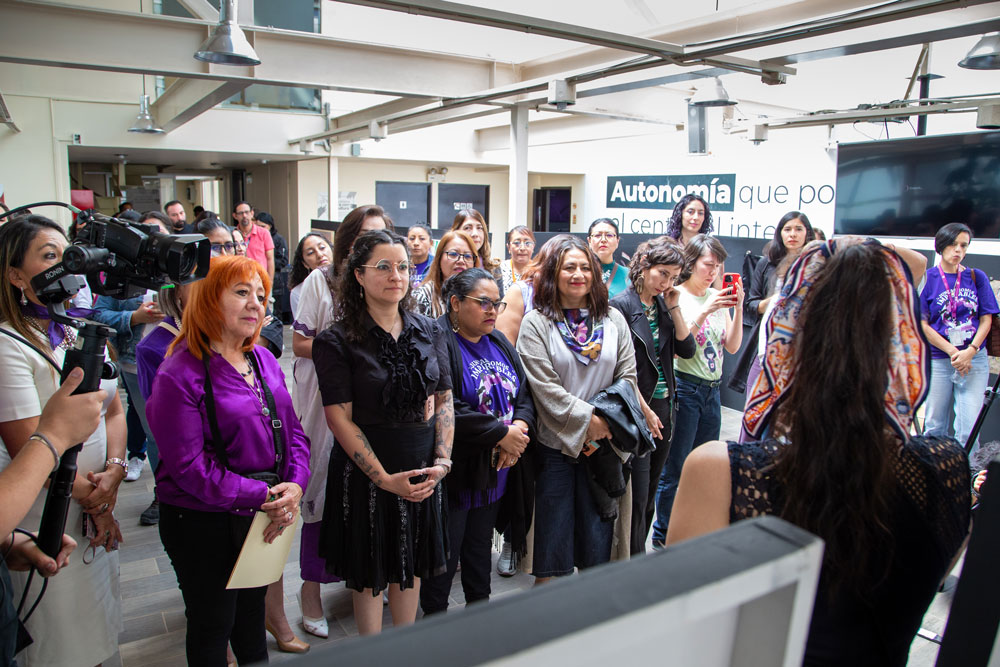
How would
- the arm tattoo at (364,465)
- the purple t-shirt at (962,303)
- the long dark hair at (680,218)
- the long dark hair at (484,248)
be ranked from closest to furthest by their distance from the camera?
the arm tattoo at (364,465)
the long dark hair at (484,248)
the purple t-shirt at (962,303)
the long dark hair at (680,218)

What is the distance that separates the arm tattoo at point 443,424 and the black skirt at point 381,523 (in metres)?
0.04

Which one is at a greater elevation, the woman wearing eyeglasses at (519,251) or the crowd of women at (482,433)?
the woman wearing eyeglasses at (519,251)

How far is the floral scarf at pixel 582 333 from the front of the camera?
8.58 ft

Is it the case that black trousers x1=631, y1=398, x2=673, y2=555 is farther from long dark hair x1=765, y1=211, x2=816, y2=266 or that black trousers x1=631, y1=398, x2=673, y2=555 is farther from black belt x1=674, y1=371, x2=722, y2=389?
long dark hair x1=765, y1=211, x2=816, y2=266

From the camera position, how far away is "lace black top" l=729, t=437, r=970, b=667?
1005mm

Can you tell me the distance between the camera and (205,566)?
188 centimetres

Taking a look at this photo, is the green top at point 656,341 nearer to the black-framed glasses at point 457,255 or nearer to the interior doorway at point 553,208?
the black-framed glasses at point 457,255

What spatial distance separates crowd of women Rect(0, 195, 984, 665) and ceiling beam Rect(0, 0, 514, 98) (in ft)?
8.53

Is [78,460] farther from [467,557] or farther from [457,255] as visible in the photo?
[457,255]

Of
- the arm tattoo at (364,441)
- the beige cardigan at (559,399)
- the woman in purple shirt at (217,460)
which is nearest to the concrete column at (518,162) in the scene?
the beige cardigan at (559,399)

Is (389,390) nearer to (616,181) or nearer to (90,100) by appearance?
(90,100)

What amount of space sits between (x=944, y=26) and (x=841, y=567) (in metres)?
3.67

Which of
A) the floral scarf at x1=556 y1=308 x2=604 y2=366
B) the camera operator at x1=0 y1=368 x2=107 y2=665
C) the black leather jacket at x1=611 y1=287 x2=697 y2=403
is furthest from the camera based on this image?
the black leather jacket at x1=611 y1=287 x2=697 y2=403

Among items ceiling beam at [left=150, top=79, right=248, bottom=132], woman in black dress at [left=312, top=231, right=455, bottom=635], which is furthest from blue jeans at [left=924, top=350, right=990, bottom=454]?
ceiling beam at [left=150, top=79, right=248, bottom=132]
